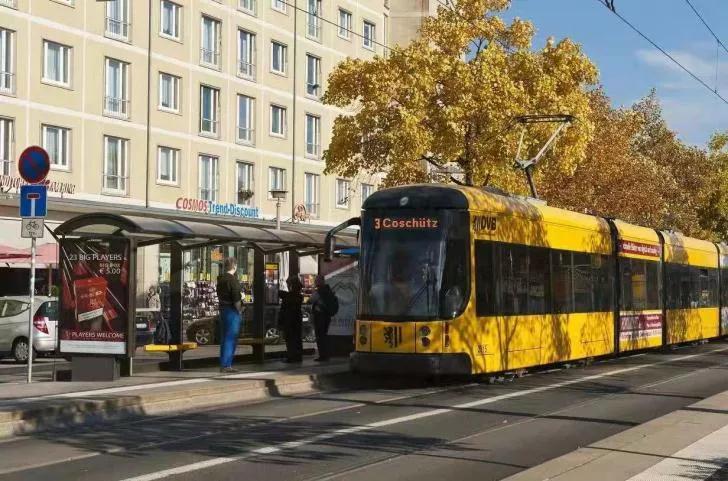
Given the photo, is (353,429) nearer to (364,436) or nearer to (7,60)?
(364,436)

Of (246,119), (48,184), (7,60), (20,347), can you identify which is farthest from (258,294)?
(246,119)

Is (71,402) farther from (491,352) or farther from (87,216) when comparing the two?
(491,352)

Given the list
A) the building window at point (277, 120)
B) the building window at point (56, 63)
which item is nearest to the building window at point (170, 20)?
the building window at point (56, 63)

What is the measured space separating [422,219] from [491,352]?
235 cm

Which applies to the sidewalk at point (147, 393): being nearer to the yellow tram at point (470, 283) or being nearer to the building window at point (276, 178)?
the yellow tram at point (470, 283)

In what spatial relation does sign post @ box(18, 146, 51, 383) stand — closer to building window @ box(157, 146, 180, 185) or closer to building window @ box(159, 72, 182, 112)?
building window @ box(157, 146, 180, 185)

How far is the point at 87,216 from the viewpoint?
59.2 ft

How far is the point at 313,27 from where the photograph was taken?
57.8 m

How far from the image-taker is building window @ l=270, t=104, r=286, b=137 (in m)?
55.2

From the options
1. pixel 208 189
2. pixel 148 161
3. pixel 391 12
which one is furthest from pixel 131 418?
pixel 391 12

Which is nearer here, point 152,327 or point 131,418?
point 131,418

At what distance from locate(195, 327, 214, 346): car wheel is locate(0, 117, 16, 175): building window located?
2202 centimetres

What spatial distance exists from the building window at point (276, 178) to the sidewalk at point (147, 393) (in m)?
34.7

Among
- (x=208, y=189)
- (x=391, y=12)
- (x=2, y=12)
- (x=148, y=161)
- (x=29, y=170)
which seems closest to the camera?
(x=29, y=170)
